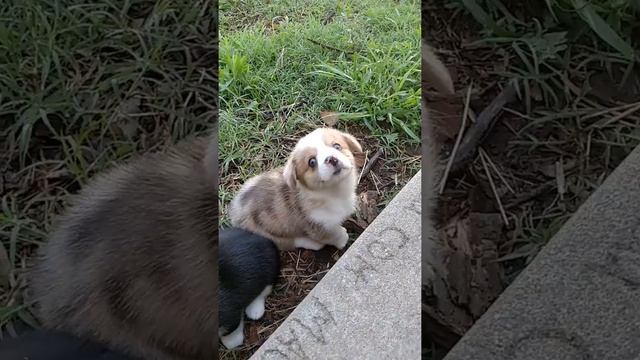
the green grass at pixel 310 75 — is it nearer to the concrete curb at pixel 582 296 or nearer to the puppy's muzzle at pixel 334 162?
the puppy's muzzle at pixel 334 162

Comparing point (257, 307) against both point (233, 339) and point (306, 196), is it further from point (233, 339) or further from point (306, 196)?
point (306, 196)

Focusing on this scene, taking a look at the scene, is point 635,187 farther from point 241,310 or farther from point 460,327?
point 241,310

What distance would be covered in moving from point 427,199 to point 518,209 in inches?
5.6

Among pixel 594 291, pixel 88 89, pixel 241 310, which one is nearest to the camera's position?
pixel 594 291

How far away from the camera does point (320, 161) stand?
118 cm

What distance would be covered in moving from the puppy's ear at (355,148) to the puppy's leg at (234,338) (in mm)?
349

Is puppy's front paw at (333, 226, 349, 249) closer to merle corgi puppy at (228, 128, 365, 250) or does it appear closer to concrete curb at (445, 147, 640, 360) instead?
merle corgi puppy at (228, 128, 365, 250)

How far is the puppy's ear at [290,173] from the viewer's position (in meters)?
1.20

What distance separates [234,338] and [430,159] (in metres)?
0.46

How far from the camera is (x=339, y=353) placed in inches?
45.1

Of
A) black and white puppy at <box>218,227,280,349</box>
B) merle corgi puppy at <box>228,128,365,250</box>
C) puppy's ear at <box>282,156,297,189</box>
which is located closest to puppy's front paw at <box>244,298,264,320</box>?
black and white puppy at <box>218,227,280,349</box>

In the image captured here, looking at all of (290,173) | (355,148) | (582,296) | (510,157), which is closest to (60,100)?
(290,173)

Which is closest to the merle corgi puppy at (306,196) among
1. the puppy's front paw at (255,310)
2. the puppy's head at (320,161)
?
the puppy's head at (320,161)

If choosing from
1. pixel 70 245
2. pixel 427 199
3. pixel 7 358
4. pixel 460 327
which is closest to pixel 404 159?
pixel 427 199
